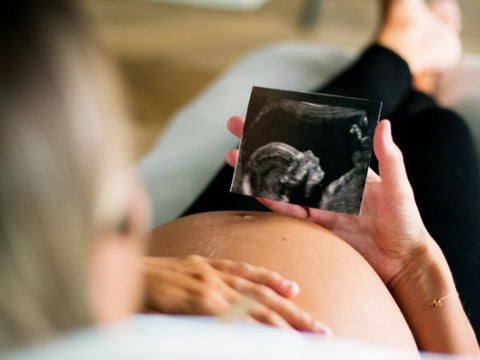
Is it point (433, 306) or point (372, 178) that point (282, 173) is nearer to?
point (372, 178)

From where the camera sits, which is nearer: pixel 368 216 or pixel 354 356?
pixel 354 356

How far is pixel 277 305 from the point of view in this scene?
2.21ft

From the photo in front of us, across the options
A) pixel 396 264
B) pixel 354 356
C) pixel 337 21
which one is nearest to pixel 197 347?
pixel 354 356

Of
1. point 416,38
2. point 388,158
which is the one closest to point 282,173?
point 388,158

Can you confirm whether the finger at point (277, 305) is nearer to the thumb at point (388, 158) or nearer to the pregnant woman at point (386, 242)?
the pregnant woman at point (386, 242)

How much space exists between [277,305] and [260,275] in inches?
1.8

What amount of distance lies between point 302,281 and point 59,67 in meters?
0.46

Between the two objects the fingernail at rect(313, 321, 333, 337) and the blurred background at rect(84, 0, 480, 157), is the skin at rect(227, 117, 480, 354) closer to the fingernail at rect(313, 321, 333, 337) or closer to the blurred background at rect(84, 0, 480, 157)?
the fingernail at rect(313, 321, 333, 337)

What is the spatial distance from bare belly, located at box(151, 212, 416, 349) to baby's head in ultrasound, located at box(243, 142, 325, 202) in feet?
0.13

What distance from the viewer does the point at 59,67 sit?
14.4 inches

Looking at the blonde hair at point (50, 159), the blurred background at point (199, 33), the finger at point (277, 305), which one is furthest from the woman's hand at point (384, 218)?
the blurred background at point (199, 33)

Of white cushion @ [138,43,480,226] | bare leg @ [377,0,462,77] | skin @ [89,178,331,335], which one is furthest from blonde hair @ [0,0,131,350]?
bare leg @ [377,0,462,77]

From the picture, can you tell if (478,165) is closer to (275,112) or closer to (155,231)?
(275,112)

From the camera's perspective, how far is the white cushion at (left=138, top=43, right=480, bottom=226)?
47.9 inches
